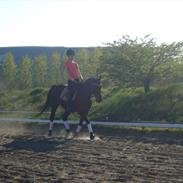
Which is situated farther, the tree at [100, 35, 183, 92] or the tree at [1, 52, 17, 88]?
the tree at [1, 52, 17, 88]

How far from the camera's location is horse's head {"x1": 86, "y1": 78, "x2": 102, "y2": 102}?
17.1 metres

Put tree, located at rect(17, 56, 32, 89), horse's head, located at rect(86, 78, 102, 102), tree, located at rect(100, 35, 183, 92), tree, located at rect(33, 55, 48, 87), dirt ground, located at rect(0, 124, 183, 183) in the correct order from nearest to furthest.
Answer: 1. dirt ground, located at rect(0, 124, 183, 183)
2. horse's head, located at rect(86, 78, 102, 102)
3. tree, located at rect(100, 35, 183, 92)
4. tree, located at rect(17, 56, 32, 89)
5. tree, located at rect(33, 55, 48, 87)

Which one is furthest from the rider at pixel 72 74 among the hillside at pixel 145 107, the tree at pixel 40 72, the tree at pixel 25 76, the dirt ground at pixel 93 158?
the tree at pixel 40 72

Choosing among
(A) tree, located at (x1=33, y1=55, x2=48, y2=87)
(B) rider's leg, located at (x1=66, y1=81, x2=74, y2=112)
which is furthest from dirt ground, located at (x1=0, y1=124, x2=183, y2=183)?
(A) tree, located at (x1=33, y1=55, x2=48, y2=87)

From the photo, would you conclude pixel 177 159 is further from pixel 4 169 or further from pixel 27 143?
pixel 27 143

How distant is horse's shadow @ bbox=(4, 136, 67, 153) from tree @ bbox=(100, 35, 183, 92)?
342 inches

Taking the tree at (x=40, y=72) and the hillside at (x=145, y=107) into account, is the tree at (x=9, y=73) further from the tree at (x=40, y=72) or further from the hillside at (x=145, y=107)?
the hillside at (x=145, y=107)

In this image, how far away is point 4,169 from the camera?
424 inches

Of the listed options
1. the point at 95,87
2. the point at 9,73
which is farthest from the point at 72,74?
the point at 9,73

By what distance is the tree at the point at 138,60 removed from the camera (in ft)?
80.9

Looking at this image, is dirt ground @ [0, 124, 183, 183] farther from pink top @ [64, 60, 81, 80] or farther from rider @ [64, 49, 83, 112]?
pink top @ [64, 60, 81, 80]

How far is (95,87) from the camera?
1712 cm

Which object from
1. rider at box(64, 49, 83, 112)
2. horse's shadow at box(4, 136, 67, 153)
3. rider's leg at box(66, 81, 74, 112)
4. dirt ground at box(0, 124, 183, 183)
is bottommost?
horse's shadow at box(4, 136, 67, 153)

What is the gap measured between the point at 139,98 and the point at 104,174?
13.6m
